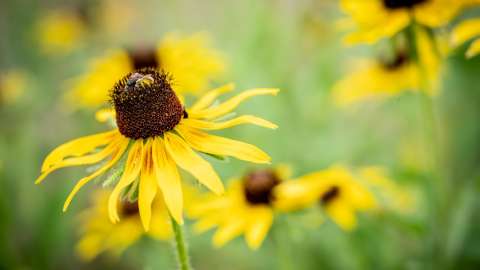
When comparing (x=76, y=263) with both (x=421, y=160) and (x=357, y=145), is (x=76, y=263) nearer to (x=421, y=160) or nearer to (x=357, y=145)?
(x=357, y=145)

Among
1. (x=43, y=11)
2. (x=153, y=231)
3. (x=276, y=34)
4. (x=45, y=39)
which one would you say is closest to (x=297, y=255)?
(x=153, y=231)

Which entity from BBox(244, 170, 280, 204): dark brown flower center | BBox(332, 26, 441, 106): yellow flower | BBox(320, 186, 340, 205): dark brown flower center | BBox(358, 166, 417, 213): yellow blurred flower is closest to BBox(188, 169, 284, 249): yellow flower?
BBox(244, 170, 280, 204): dark brown flower center

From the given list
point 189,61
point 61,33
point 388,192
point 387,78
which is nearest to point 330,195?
point 388,192

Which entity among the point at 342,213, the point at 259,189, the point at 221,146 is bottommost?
the point at 342,213

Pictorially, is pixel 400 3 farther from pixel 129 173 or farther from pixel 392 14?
pixel 129 173

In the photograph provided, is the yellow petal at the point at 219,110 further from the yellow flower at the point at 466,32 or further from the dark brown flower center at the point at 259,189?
the yellow flower at the point at 466,32
